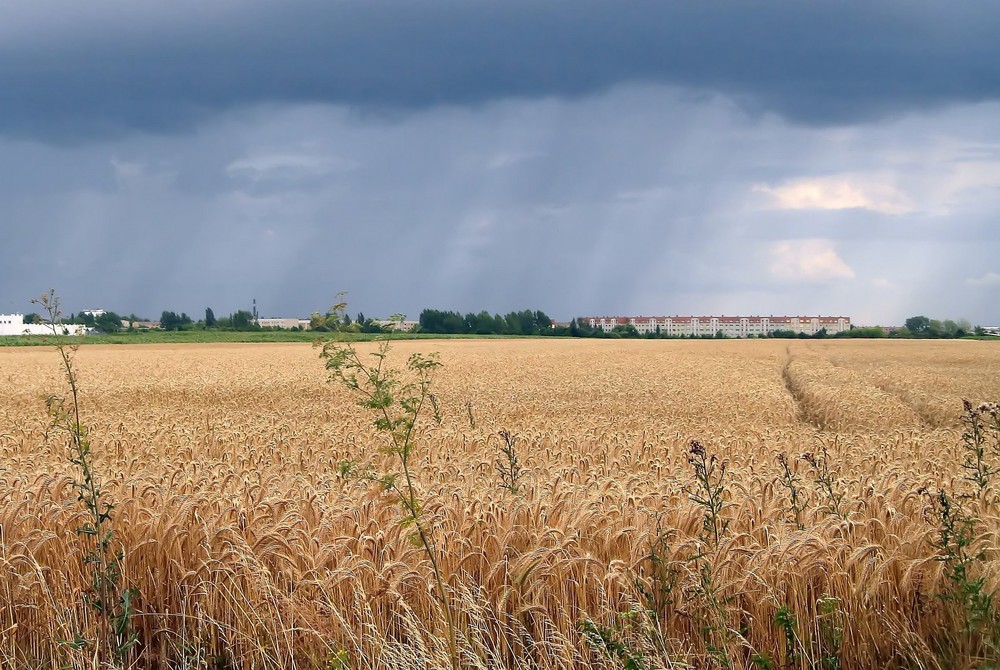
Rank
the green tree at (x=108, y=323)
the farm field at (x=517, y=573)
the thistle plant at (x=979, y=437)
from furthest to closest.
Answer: the green tree at (x=108, y=323) → the thistle plant at (x=979, y=437) → the farm field at (x=517, y=573)

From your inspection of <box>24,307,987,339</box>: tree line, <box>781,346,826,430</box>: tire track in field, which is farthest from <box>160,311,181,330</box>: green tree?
<box>781,346,826,430</box>: tire track in field

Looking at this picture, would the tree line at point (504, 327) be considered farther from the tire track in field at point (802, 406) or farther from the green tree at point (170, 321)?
the tire track in field at point (802, 406)

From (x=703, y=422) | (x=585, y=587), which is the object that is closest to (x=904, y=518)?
(x=585, y=587)

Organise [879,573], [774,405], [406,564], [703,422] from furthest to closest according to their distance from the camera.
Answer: [774,405]
[703,422]
[406,564]
[879,573]

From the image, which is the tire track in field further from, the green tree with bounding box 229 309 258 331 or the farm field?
the green tree with bounding box 229 309 258 331

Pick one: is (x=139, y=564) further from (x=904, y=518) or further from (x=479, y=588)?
(x=904, y=518)

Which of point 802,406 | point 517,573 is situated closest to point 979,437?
point 517,573

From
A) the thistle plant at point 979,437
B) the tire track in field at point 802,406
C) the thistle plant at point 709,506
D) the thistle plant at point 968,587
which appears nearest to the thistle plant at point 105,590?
the thistle plant at point 709,506

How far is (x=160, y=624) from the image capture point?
5.54m

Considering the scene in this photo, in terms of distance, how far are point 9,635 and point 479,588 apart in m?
3.13

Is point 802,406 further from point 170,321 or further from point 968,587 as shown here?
point 170,321

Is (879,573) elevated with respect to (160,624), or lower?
elevated

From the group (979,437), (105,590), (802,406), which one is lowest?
(802,406)

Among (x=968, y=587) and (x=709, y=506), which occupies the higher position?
(x=709, y=506)
